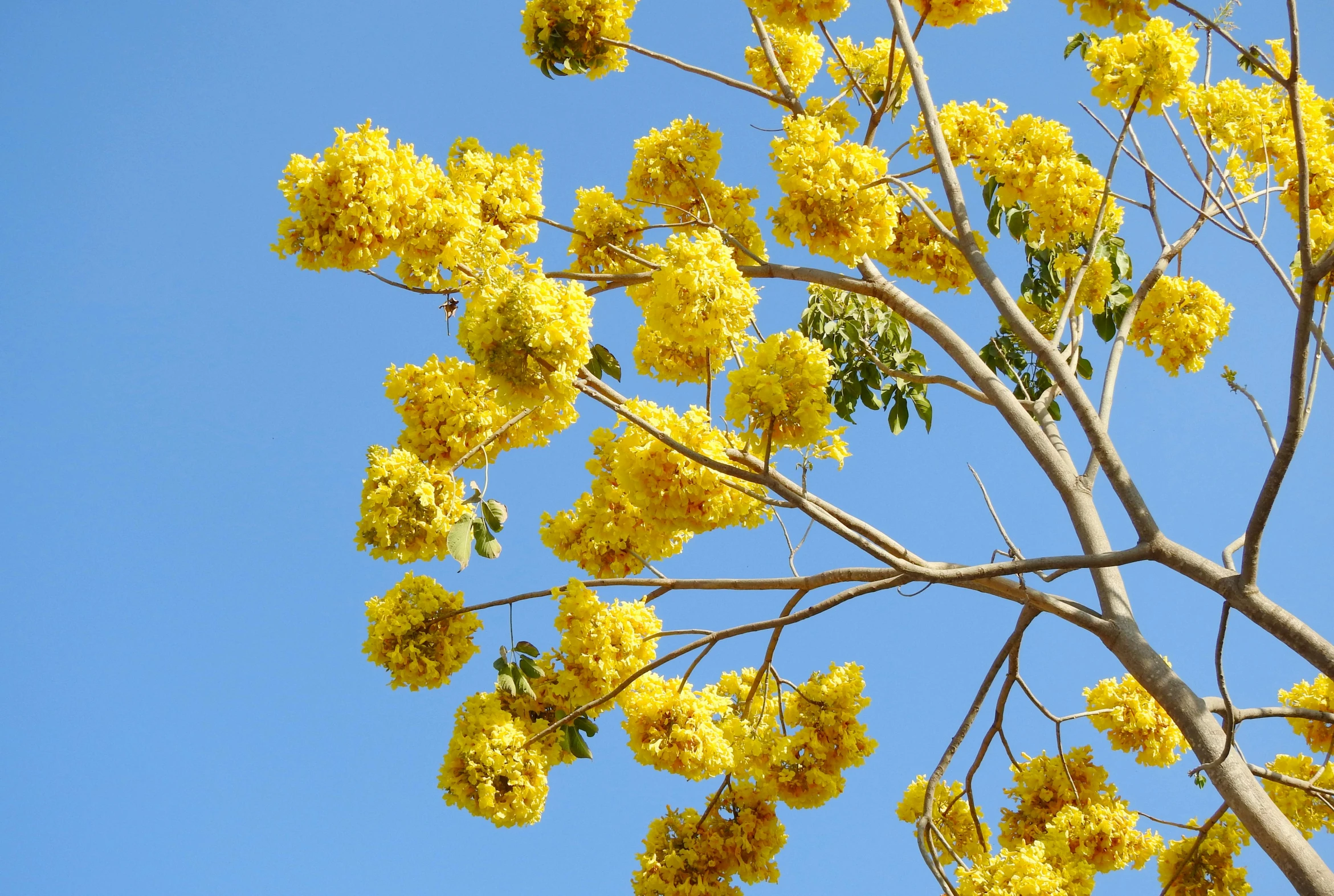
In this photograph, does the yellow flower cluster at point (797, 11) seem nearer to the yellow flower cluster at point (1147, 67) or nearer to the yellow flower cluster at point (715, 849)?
the yellow flower cluster at point (1147, 67)

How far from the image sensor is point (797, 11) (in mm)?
5492

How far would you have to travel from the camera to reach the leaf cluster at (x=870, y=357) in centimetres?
684

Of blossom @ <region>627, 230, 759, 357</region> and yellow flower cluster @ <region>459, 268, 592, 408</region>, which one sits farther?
blossom @ <region>627, 230, 759, 357</region>

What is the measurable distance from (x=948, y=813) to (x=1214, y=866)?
144cm

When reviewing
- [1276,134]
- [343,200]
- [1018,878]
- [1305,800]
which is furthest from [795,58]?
[1305,800]

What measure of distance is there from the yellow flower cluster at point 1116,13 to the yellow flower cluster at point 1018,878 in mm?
3228

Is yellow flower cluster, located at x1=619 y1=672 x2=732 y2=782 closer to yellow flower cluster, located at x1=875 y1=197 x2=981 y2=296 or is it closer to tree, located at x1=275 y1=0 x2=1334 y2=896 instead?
tree, located at x1=275 y1=0 x2=1334 y2=896

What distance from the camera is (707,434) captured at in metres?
4.43

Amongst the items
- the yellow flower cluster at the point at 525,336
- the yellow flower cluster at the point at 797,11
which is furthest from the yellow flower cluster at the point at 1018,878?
the yellow flower cluster at the point at 797,11

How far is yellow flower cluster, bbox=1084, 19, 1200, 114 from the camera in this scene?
5.25 metres

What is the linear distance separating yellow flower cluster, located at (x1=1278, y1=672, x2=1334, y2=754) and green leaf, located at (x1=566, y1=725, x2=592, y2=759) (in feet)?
14.0

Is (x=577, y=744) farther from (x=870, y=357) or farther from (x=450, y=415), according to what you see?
(x=870, y=357)

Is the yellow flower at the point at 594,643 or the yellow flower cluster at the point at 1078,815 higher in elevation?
the yellow flower at the point at 594,643

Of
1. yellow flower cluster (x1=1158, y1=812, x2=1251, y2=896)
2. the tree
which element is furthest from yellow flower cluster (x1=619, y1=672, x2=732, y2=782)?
yellow flower cluster (x1=1158, y1=812, x2=1251, y2=896)
